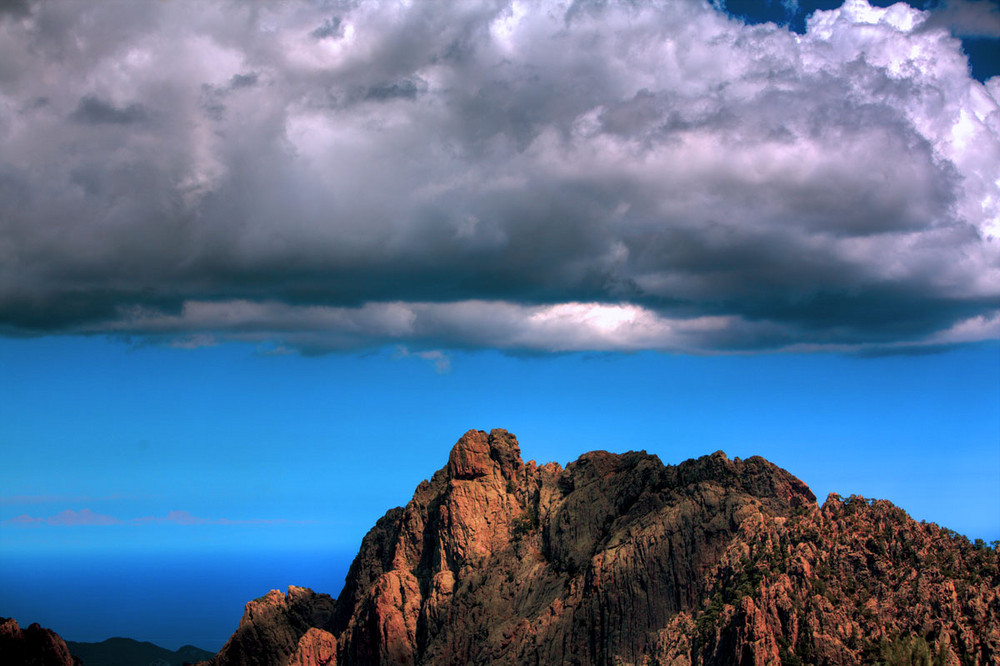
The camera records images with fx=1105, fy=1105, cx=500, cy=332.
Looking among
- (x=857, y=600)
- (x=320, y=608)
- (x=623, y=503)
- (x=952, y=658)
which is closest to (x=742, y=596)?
(x=857, y=600)

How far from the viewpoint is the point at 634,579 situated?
13975cm

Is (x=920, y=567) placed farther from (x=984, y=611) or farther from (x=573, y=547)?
(x=573, y=547)

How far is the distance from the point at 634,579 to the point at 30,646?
91.1m

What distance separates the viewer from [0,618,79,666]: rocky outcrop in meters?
162

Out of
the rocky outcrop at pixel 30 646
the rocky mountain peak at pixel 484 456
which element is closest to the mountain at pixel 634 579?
the rocky mountain peak at pixel 484 456

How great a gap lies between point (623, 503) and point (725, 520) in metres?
19.3

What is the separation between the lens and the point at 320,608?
18850 cm

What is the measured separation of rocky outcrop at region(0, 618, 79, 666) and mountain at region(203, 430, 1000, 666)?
2465 centimetres

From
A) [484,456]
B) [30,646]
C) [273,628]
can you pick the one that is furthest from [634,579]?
[30,646]

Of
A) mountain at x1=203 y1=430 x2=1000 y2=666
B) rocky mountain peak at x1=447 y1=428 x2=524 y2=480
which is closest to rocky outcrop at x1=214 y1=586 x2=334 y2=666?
mountain at x1=203 y1=430 x2=1000 y2=666

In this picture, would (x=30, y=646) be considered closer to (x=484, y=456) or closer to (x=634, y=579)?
(x=484, y=456)

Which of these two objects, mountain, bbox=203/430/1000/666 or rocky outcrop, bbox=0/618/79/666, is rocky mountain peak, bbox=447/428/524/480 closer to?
mountain, bbox=203/430/1000/666

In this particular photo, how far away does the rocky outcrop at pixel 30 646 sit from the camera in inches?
6358

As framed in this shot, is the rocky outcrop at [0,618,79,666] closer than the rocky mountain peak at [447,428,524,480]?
Yes
